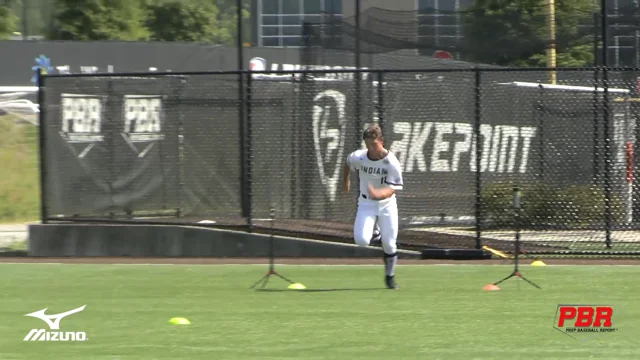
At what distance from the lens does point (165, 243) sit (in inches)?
694

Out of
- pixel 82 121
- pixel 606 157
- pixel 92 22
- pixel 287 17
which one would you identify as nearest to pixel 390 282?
pixel 606 157

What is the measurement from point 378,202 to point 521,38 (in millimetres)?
6260

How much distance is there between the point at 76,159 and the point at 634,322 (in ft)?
33.9

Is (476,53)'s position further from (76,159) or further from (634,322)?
(634,322)

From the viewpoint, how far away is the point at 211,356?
9.23m

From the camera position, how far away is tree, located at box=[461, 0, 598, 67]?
59.6 ft

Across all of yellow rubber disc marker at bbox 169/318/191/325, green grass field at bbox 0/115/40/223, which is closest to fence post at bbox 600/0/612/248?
yellow rubber disc marker at bbox 169/318/191/325

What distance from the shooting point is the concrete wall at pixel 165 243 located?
17141mm

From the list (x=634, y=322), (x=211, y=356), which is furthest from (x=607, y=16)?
(x=211, y=356)

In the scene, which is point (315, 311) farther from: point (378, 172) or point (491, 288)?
point (491, 288)

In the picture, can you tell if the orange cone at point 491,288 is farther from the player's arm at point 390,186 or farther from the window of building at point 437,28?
the window of building at point 437,28

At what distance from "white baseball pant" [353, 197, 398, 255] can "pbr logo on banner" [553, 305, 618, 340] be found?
241 centimetres

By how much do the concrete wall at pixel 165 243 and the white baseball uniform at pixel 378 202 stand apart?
144 inches

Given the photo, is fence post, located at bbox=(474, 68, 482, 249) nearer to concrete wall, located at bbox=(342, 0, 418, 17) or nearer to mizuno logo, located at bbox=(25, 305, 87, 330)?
mizuno logo, located at bbox=(25, 305, 87, 330)
